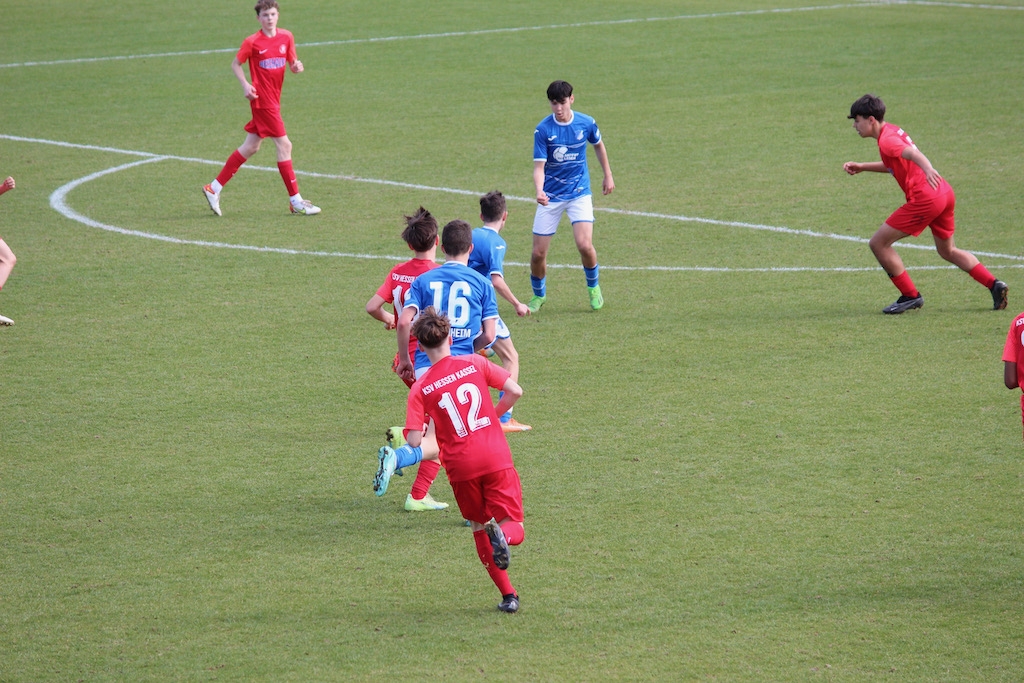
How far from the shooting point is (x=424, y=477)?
284 inches

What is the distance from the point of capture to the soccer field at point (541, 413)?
582 centimetres

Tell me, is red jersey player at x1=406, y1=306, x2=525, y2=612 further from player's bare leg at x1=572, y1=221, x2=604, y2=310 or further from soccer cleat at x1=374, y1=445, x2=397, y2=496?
player's bare leg at x1=572, y1=221, x2=604, y2=310

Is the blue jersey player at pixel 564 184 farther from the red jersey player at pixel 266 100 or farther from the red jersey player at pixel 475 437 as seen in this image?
the red jersey player at pixel 475 437

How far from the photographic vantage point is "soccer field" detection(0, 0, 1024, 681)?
5816mm

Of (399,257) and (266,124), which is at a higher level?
(266,124)

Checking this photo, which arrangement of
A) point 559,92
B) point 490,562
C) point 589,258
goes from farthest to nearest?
point 589,258, point 559,92, point 490,562

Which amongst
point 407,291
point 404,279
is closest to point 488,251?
point 404,279

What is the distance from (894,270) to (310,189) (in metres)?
8.49

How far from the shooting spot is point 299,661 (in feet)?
18.3

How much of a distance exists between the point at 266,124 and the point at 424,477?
902cm

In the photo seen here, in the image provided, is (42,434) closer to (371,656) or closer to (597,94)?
(371,656)

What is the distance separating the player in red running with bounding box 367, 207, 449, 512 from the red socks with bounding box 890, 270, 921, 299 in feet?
17.2

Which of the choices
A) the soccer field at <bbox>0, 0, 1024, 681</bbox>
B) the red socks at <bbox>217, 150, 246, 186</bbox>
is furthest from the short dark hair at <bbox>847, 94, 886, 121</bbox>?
the red socks at <bbox>217, 150, 246, 186</bbox>

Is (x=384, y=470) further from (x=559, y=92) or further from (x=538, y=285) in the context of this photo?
(x=559, y=92)
